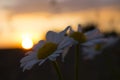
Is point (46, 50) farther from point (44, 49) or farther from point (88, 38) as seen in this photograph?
point (88, 38)

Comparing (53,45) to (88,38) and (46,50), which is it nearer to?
(46,50)

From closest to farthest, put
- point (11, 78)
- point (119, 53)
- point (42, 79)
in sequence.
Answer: point (42, 79) → point (11, 78) → point (119, 53)

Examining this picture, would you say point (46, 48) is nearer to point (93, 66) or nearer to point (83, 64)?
point (93, 66)

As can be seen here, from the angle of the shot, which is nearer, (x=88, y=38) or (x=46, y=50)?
(x=46, y=50)

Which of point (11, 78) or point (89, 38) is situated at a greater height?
point (89, 38)

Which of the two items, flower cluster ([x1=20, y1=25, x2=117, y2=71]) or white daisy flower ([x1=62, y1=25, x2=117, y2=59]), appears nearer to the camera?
flower cluster ([x1=20, y1=25, x2=117, y2=71])

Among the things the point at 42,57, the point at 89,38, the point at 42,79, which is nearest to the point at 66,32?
the point at 42,57

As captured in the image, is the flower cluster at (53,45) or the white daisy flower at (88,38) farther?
the white daisy flower at (88,38)

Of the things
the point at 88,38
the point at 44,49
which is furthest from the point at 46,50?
the point at 88,38
